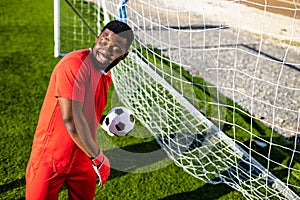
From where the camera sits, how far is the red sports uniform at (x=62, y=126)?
6.05 ft

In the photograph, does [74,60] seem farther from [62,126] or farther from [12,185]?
[12,185]

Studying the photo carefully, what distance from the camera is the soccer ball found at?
2518 mm

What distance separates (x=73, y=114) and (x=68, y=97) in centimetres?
9

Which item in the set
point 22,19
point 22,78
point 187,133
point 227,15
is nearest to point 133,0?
point 187,133

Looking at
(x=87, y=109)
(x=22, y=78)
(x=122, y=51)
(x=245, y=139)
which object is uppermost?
(x=122, y=51)

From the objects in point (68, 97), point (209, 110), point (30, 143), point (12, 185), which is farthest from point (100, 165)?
point (209, 110)

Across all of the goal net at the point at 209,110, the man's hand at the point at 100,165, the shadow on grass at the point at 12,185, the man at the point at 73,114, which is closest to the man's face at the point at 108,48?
the man at the point at 73,114

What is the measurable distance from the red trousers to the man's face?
0.61m

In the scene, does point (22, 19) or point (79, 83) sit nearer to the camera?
point (79, 83)

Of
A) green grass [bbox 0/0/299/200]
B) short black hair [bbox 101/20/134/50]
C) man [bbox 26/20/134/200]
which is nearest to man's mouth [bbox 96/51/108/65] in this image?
man [bbox 26/20/134/200]

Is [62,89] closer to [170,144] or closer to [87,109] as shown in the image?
[87,109]

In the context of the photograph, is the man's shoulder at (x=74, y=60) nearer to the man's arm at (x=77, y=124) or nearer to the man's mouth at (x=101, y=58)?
the man's mouth at (x=101, y=58)

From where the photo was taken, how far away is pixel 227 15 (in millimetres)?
7844

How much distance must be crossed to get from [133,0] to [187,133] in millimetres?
1496
